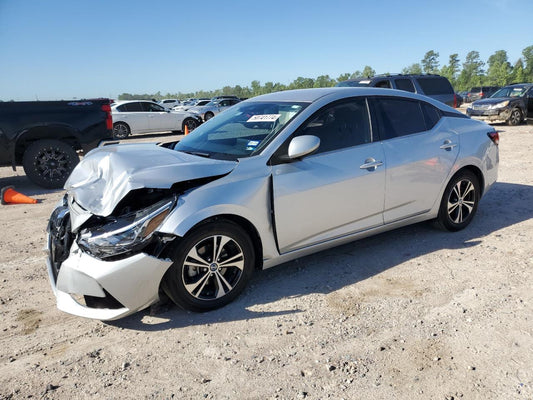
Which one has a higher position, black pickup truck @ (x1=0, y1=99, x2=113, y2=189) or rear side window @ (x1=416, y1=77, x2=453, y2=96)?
rear side window @ (x1=416, y1=77, x2=453, y2=96)

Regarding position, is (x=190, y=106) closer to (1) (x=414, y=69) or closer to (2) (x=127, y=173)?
(2) (x=127, y=173)

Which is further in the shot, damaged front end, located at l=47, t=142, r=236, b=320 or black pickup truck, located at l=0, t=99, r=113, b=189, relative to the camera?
black pickup truck, located at l=0, t=99, r=113, b=189

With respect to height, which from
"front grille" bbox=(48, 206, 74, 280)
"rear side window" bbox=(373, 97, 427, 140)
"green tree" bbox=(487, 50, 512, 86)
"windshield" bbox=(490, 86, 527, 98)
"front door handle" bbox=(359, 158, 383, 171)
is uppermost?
"green tree" bbox=(487, 50, 512, 86)

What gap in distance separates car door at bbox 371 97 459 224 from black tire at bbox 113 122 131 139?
1540 centimetres

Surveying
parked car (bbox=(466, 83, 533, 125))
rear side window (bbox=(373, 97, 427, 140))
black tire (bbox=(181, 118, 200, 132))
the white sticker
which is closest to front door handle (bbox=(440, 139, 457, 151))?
rear side window (bbox=(373, 97, 427, 140))

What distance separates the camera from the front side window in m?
3.83

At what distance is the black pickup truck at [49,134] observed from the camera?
7.84 metres

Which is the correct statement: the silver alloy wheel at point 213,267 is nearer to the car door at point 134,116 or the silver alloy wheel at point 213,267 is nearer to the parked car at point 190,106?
the car door at point 134,116

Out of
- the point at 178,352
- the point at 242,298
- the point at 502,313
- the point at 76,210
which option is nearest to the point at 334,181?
Result: the point at 242,298

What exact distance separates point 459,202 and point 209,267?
318 cm

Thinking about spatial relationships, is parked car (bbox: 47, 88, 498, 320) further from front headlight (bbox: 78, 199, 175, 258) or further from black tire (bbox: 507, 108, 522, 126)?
black tire (bbox: 507, 108, 522, 126)

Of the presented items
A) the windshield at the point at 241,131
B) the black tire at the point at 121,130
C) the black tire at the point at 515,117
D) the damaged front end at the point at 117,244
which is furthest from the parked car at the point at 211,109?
the damaged front end at the point at 117,244

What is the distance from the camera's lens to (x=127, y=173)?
315cm

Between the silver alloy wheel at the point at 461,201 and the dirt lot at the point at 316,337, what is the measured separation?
0.53 meters
